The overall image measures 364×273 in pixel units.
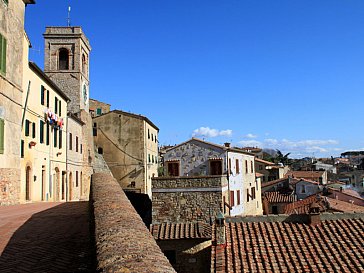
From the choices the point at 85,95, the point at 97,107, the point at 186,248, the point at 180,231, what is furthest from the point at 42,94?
the point at 97,107

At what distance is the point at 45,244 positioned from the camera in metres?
7.61

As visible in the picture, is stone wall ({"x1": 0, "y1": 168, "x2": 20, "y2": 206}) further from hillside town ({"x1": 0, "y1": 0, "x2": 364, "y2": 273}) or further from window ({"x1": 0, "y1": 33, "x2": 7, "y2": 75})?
window ({"x1": 0, "y1": 33, "x2": 7, "y2": 75})

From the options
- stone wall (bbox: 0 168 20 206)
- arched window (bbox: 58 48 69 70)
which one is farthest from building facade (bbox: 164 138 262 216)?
stone wall (bbox: 0 168 20 206)

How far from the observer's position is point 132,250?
3.26 m

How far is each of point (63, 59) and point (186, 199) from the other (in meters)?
21.6

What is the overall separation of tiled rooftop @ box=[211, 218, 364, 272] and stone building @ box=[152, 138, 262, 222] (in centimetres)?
1067

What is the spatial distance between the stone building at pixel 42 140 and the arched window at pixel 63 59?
8.47 metres

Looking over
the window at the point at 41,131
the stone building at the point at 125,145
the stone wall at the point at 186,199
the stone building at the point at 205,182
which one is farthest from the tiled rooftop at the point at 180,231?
the stone building at the point at 125,145

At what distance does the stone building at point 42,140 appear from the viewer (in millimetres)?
21922

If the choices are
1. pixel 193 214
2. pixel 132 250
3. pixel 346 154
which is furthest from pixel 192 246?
pixel 346 154

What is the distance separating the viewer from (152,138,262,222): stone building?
82.9 feet

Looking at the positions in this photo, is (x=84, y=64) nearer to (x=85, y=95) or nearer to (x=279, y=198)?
(x=85, y=95)

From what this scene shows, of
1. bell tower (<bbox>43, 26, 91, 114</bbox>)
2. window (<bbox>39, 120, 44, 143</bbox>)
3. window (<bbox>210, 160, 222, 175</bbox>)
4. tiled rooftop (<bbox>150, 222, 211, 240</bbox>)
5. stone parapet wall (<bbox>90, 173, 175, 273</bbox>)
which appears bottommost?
tiled rooftop (<bbox>150, 222, 211, 240</bbox>)

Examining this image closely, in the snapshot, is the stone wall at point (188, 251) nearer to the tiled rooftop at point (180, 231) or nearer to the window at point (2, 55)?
the tiled rooftop at point (180, 231)
